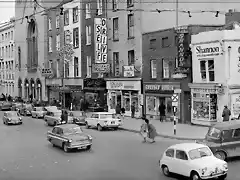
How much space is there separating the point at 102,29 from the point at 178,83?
13893 millimetres

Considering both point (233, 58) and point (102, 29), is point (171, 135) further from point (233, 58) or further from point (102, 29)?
point (102, 29)

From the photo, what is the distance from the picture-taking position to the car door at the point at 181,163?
50.5ft

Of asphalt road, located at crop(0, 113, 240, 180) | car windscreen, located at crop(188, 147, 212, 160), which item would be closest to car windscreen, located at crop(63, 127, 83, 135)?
asphalt road, located at crop(0, 113, 240, 180)

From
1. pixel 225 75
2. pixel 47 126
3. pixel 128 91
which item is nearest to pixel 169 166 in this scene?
pixel 225 75

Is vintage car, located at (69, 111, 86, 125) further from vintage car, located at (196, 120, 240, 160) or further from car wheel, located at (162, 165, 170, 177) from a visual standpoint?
car wheel, located at (162, 165, 170, 177)

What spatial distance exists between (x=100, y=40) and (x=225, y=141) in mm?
28500

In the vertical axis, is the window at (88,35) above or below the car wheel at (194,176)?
above

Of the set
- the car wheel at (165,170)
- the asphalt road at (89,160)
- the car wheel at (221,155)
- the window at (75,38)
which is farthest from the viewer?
the window at (75,38)

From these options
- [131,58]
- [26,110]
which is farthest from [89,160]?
[26,110]

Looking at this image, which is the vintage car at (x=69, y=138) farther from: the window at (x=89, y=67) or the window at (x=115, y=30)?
the window at (x=89, y=67)

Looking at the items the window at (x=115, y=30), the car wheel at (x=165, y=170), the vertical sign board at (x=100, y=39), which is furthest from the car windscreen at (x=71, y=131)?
the window at (x=115, y=30)

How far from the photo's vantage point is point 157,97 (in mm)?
37625

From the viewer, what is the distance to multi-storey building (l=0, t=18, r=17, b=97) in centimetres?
8281

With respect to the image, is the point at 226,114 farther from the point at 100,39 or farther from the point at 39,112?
the point at 39,112
